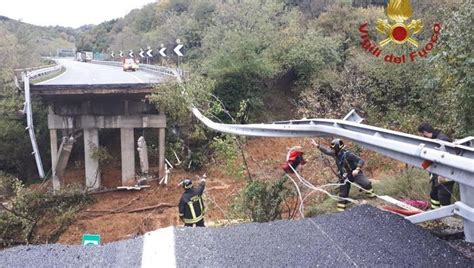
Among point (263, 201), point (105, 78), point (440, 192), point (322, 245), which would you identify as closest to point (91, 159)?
point (105, 78)

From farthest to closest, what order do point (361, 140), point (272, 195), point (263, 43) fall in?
point (263, 43), point (272, 195), point (361, 140)

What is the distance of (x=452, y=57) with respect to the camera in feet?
26.7

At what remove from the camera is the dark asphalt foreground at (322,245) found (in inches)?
143

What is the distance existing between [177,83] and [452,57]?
8196 millimetres

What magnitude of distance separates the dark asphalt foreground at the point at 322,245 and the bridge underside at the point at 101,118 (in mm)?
15752

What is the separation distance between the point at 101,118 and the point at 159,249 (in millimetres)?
17602

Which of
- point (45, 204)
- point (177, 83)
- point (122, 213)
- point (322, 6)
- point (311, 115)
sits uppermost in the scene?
point (322, 6)

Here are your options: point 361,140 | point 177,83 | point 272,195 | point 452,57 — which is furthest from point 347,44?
point 361,140

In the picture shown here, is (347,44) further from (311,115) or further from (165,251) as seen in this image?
(165,251)

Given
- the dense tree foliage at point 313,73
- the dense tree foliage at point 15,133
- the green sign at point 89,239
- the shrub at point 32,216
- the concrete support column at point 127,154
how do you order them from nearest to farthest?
1. the green sign at point 89,239
2. the dense tree foliage at point 313,73
3. the shrub at point 32,216
4. the concrete support column at point 127,154
5. the dense tree foliage at point 15,133

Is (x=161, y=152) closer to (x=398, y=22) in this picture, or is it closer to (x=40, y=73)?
(x=40, y=73)

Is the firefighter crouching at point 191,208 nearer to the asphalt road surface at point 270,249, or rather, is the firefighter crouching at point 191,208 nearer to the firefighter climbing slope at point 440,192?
the asphalt road surface at point 270,249

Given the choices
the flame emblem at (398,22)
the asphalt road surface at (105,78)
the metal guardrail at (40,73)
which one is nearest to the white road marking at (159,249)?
the flame emblem at (398,22)

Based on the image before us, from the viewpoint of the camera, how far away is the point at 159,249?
388 centimetres
